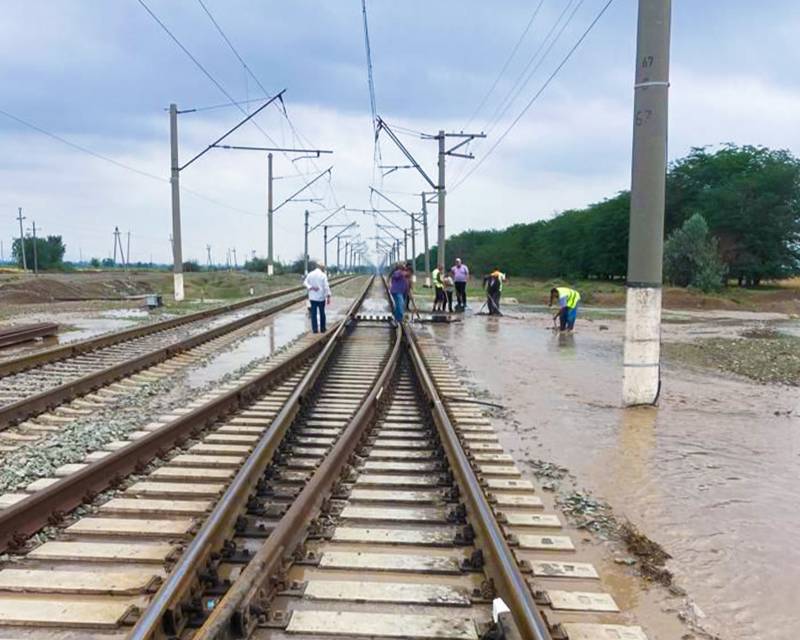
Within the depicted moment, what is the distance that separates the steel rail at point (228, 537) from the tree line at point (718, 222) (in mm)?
43402

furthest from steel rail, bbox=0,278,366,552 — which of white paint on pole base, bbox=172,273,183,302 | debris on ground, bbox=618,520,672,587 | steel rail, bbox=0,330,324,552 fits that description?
white paint on pole base, bbox=172,273,183,302

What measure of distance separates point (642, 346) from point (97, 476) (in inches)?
253

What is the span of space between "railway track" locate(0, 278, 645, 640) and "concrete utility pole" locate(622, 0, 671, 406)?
3004 millimetres

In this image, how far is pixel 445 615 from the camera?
3312 millimetres

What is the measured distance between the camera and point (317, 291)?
1555 cm

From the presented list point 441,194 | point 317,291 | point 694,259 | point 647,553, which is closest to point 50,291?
point 441,194

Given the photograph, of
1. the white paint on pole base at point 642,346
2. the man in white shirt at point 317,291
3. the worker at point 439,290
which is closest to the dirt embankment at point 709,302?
the worker at point 439,290

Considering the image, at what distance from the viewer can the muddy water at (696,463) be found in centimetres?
378

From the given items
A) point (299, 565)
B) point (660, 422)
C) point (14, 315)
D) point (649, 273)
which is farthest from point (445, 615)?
point (14, 315)

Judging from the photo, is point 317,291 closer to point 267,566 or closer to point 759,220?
point 267,566

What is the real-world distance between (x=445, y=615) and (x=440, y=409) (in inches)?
149

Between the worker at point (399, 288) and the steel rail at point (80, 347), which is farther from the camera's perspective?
the worker at point (399, 288)

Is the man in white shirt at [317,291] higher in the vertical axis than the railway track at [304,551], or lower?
higher

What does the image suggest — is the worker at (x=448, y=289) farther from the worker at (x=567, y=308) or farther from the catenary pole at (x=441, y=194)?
the worker at (x=567, y=308)
